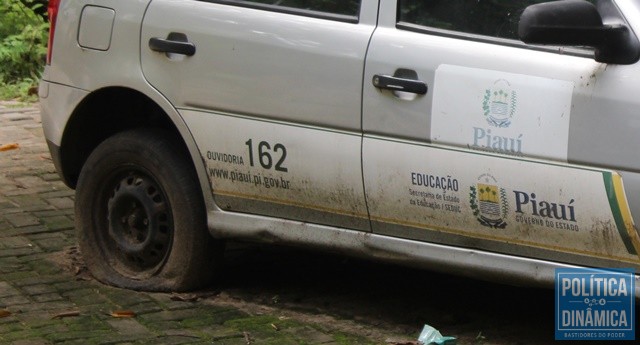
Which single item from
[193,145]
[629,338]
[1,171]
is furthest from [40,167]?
[629,338]

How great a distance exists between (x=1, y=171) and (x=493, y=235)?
435 cm

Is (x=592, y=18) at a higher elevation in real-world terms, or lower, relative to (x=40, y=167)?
higher

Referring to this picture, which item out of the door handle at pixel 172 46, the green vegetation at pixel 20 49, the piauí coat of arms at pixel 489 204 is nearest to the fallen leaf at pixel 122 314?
the door handle at pixel 172 46

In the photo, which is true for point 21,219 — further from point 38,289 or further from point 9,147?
point 9,147

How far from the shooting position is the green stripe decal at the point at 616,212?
4.80 metres

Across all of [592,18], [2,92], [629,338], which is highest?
[592,18]

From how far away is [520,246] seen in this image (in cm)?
511

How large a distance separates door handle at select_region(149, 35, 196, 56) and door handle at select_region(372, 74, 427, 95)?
90 cm

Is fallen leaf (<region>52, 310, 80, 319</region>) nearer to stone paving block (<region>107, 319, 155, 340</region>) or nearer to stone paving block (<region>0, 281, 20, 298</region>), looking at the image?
stone paving block (<region>107, 319, 155, 340</region>)

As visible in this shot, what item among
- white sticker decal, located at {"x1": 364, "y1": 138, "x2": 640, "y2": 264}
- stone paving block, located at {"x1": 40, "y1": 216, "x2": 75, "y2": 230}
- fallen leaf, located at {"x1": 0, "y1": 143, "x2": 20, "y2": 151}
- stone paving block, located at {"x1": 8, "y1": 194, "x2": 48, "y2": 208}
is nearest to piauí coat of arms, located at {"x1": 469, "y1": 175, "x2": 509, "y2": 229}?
white sticker decal, located at {"x1": 364, "y1": 138, "x2": 640, "y2": 264}

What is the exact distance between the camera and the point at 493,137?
502 centimetres

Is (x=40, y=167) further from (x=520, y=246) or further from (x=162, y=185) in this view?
(x=520, y=246)

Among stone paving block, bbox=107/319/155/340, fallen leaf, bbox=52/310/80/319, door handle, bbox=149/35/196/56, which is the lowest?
fallen leaf, bbox=52/310/80/319

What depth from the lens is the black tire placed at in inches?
234
